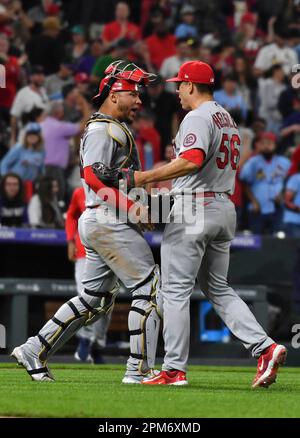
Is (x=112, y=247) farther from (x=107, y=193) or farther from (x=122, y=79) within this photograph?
(x=122, y=79)

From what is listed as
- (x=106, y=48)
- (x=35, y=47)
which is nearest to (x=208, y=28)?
(x=106, y=48)

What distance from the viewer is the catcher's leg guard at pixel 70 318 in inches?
352

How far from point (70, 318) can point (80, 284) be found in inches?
151

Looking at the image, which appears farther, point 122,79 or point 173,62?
point 173,62

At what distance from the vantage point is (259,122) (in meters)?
19.1

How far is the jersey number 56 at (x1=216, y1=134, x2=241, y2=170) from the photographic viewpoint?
28.8 ft

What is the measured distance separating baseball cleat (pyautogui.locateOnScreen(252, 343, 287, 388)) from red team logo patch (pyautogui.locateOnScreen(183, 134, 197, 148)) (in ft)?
5.10

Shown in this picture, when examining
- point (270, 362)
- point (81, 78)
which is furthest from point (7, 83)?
point (270, 362)

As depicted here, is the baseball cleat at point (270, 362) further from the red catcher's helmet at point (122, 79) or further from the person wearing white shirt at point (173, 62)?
the person wearing white shirt at point (173, 62)

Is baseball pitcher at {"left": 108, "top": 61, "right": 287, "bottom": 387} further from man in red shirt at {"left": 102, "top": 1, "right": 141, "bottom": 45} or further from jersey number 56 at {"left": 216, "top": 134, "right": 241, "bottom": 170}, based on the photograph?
man in red shirt at {"left": 102, "top": 1, "right": 141, "bottom": 45}

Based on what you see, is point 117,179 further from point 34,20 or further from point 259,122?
point 34,20

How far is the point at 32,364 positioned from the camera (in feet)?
29.5

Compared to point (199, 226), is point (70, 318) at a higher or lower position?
lower
